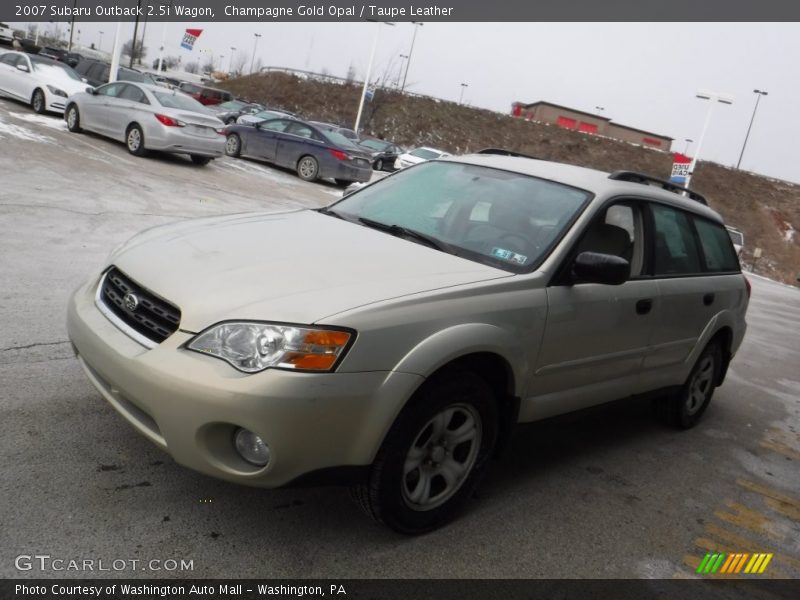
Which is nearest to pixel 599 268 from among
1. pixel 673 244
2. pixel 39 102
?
pixel 673 244

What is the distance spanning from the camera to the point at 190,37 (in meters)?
33.9

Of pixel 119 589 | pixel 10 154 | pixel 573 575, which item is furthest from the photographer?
pixel 10 154

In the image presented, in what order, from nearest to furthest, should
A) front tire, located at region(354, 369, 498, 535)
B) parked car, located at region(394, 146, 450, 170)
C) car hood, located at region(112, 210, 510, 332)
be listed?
car hood, located at region(112, 210, 510, 332)
front tire, located at region(354, 369, 498, 535)
parked car, located at region(394, 146, 450, 170)

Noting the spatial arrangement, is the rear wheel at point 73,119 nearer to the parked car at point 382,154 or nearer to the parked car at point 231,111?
the parked car at point 231,111

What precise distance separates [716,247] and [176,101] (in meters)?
12.9

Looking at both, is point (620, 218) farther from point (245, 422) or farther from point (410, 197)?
point (245, 422)

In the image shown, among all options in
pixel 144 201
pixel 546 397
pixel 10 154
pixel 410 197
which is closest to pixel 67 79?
pixel 10 154

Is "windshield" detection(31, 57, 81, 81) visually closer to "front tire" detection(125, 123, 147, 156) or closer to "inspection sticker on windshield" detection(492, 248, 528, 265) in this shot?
"front tire" detection(125, 123, 147, 156)

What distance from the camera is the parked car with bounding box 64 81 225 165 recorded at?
1504cm

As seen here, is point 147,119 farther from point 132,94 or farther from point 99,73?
point 99,73

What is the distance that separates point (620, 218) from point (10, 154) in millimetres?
10797

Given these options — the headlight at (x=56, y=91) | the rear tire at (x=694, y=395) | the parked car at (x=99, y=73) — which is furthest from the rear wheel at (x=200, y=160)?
the rear tire at (x=694, y=395)

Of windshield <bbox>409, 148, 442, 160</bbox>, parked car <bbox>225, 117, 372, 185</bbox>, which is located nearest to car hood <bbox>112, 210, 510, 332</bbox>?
parked car <bbox>225, 117, 372, 185</bbox>

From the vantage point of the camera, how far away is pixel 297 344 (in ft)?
9.04
